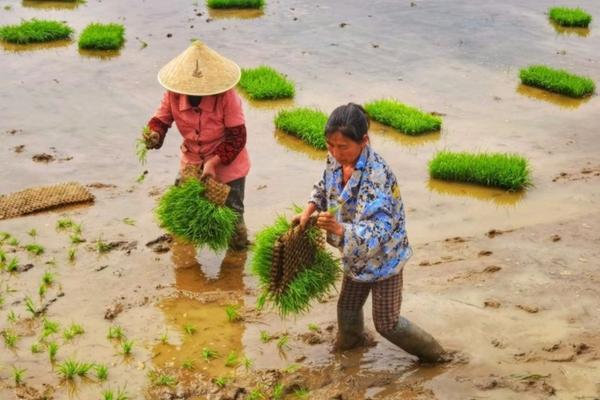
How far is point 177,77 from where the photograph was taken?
571cm

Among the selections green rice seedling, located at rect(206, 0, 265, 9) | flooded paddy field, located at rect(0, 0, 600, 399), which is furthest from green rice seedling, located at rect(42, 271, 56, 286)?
green rice seedling, located at rect(206, 0, 265, 9)

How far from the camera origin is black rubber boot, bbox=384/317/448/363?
15.4ft

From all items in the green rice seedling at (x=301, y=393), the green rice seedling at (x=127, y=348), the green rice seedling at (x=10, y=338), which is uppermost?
the green rice seedling at (x=301, y=393)

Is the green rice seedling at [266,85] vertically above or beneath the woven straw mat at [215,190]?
beneath

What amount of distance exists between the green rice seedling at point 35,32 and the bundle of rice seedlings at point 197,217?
260 inches

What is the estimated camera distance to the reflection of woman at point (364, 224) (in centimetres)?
412

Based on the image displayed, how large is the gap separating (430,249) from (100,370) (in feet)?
9.45

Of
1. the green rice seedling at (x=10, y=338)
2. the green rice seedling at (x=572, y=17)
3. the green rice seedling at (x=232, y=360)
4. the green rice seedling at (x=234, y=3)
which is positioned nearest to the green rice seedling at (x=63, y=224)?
the green rice seedling at (x=10, y=338)

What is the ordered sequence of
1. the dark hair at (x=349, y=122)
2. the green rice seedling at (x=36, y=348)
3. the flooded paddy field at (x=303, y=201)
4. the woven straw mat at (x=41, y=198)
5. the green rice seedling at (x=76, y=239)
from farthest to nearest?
the woven straw mat at (x=41, y=198) < the green rice seedling at (x=76, y=239) < the green rice seedling at (x=36, y=348) < the flooded paddy field at (x=303, y=201) < the dark hair at (x=349, y=122)

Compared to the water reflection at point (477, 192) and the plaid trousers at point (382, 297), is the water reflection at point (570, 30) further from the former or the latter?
the plaid trousers at point (382, 297)

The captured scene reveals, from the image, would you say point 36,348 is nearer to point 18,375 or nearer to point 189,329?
point 18,375

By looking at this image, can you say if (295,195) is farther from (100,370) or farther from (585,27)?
(585,27)

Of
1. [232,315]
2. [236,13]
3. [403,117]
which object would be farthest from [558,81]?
[232,315]

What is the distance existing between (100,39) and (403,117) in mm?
4647
